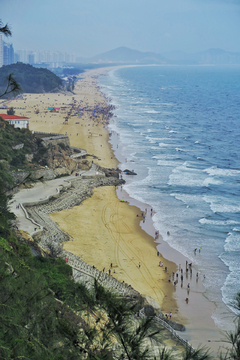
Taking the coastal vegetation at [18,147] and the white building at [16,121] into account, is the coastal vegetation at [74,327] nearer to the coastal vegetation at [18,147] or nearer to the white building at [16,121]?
the coastal vegetation at [18,147]

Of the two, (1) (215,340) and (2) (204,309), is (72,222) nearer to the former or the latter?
(2) (204,309)

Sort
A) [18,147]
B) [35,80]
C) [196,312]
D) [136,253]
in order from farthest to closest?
[35,80] → [18,147] → [136,253] → [196,312]

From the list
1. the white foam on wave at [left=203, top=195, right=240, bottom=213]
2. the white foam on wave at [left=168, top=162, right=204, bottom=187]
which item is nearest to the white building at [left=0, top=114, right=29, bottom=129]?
the white foam on wave at [left=168, top=162, right=204, bottom=187]

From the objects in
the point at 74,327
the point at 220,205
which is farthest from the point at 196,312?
the point at 220,205

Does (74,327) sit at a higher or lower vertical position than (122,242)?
higher

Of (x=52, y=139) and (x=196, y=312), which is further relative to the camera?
(x=52, y=139)

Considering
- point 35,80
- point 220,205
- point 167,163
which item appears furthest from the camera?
point 35,80

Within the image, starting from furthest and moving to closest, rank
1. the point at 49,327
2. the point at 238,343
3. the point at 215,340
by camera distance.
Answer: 1. the point at 215,340
2. the point at 49,327
3. the point at 238,343

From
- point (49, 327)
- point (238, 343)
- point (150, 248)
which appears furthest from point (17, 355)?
point (150, 248)

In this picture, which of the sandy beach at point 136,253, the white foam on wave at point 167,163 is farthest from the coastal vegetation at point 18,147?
the white foam on wave at point 167,163

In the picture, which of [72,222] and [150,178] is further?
[150,178]

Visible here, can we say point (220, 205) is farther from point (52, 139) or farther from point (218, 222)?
point (52, 139)
